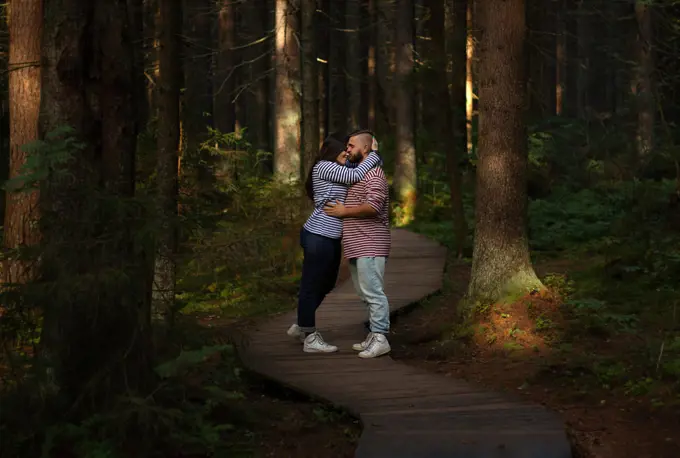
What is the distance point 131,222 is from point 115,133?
84cm

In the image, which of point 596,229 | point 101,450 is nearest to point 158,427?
point 101,450

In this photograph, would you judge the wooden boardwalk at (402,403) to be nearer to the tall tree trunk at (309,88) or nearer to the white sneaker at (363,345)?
the white sneaker at (363,345)

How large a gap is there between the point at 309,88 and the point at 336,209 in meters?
10.2

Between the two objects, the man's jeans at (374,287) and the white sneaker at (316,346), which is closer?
the man's jeans at (374,287)

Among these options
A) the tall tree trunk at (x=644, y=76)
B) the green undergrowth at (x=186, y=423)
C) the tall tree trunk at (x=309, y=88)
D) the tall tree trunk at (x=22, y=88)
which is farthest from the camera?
the tall tree trunk at (x=644, y=76)

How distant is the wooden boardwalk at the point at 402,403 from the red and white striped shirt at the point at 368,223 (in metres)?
1.00

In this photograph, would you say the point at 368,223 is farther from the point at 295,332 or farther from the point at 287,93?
the point at 287,93

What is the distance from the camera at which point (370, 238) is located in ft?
27.6

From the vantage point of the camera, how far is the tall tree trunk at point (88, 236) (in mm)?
5441

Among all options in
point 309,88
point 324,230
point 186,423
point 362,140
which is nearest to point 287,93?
point 309,88

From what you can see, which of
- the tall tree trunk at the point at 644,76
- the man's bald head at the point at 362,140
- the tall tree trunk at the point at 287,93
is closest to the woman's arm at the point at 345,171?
the man's bald head at the point at 362,140

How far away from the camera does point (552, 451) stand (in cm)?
553

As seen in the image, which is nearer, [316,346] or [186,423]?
[186,423]

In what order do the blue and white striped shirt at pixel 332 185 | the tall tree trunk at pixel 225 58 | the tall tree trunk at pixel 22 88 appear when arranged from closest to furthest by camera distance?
the blue and white striped shirt at pixel 332 185 < the tall tree trunk at pixel 22 88 < the tall tree trunk at pixel 225 58
